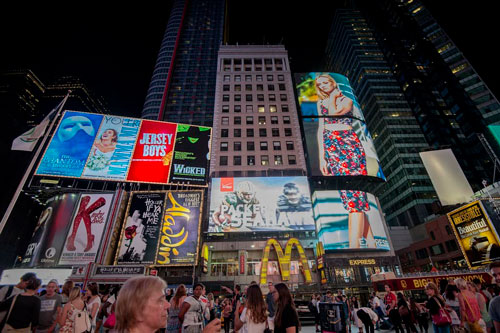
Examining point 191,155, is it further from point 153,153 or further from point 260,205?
point 260,205

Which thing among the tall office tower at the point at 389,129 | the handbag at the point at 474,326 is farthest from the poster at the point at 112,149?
the tall office tower at the point at 389,129

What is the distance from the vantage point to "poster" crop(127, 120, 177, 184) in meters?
23.5

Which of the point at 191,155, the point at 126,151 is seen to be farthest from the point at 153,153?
the point at 191,155

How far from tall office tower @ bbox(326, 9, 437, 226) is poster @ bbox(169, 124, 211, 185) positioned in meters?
42.2

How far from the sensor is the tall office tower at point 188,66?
61750mm

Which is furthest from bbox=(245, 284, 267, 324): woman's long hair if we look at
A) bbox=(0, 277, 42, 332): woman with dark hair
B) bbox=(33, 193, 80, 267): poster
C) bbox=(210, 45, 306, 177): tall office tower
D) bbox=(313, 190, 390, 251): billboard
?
bbox=(210, 45, 306, 177): tall office tower

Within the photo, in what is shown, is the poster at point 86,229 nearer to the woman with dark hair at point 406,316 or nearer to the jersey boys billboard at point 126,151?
the jersey boys billboard at point 126,151

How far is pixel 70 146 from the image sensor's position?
23500 millimetres

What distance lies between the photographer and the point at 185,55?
2872 inches

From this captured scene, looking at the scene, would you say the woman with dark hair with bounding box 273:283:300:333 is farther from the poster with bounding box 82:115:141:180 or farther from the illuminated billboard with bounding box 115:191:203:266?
the poster with bounding box 82:115:141:180

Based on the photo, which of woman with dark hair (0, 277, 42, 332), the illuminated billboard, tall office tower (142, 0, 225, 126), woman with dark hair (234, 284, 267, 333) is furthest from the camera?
tall office tower (142, 0, 225, 126)

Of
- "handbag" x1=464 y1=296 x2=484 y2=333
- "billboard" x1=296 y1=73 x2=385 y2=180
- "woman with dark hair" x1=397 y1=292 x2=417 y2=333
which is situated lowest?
"woman with dark hair" x1=397 y1=292 x2=417 y2=333

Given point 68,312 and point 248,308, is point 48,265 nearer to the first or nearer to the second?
point 68,312

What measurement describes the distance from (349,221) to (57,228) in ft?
125
